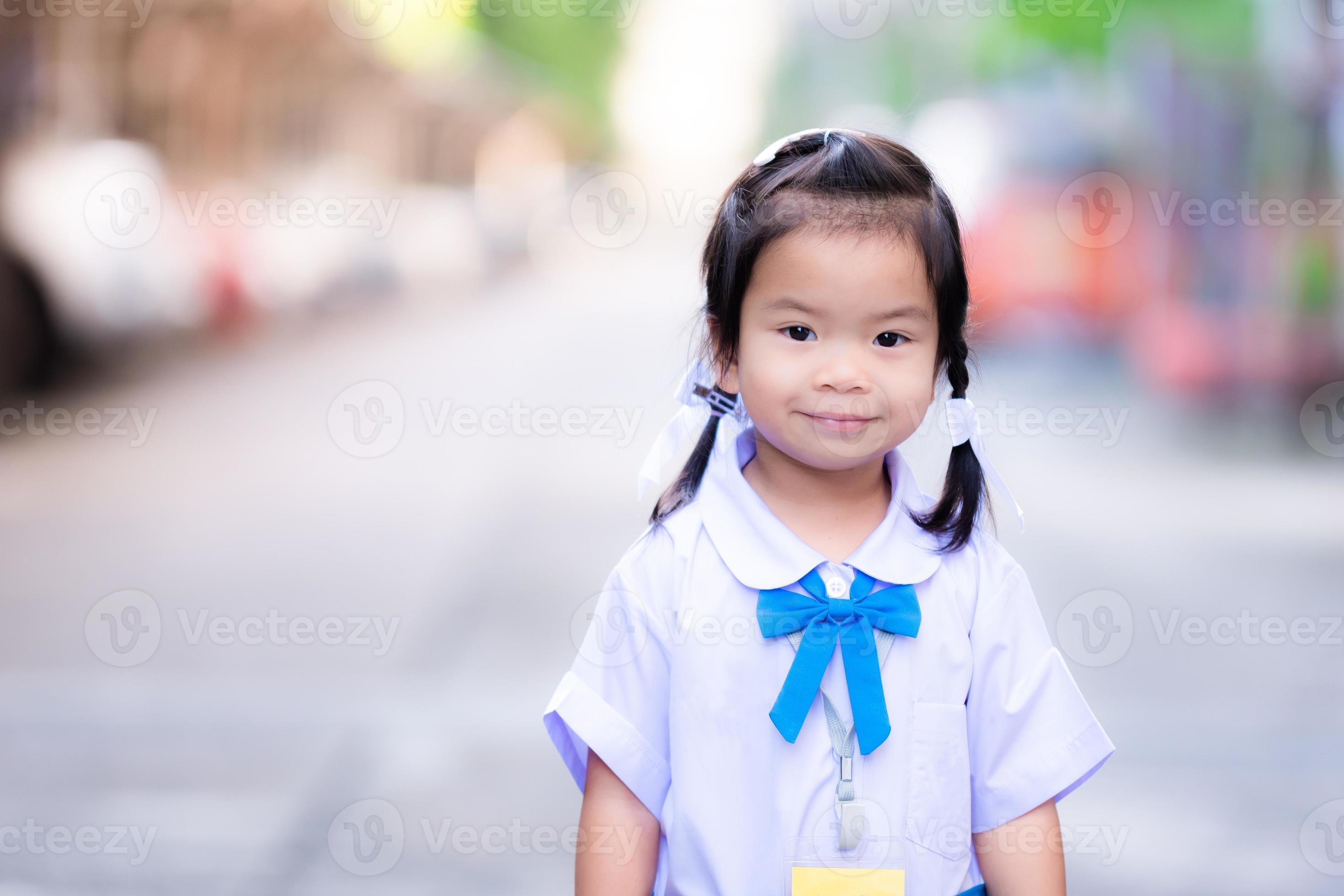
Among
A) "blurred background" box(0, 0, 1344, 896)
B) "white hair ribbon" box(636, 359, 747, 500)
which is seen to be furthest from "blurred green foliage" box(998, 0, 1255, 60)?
"white hair ribbon" box(636, 359, 747, 500)

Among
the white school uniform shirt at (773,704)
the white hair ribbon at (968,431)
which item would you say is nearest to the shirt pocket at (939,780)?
the white school uniform shirt at (773,704)

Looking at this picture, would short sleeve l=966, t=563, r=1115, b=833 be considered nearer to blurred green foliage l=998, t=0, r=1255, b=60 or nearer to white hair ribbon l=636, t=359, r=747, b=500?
white hair ribbon l=636, t=359, r=747, b=500

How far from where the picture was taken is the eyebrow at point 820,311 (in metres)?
1.57

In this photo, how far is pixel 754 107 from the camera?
2212 inches

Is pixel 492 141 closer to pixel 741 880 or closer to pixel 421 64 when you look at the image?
pixel 421 64

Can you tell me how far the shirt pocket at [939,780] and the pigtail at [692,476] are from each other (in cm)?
40

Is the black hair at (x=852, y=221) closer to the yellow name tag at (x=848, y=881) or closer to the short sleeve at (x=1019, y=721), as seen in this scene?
the short sleeve at (x=1019, y=721)

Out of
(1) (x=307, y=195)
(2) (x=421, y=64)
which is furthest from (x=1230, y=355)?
(2) (x=421, y=64)

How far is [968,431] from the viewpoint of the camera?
175 centimetres

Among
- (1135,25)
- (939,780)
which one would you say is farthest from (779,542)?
(1135,25)

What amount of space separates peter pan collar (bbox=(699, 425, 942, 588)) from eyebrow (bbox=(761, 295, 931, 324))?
21 centimetres

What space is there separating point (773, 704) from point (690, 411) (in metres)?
0.42

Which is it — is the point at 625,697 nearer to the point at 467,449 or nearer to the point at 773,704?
the point at 773,704

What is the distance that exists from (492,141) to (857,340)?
36.5m
